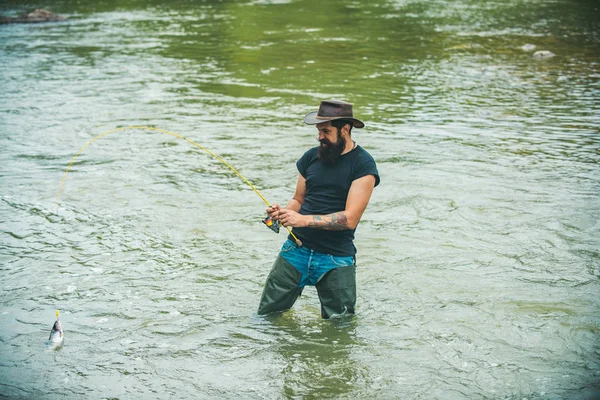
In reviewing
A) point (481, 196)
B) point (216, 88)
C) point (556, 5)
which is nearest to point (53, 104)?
point (216, 88)

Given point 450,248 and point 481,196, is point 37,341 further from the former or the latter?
point 481,196

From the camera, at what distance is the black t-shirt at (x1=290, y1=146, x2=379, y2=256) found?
5.31m

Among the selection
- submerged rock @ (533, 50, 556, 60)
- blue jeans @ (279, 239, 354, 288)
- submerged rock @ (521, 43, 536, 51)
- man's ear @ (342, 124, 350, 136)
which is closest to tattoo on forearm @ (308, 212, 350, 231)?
blue jeans @ (279, 239, 354, 288)

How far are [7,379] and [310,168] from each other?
113 inches

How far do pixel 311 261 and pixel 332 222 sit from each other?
428 millimetres

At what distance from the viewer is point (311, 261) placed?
5480 millimetres

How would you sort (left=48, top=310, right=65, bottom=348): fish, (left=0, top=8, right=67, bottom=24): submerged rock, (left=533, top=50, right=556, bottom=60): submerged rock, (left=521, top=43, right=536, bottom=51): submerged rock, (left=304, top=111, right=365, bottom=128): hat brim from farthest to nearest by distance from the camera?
(left=0, top=8, right=67, bottom=24): submerged rock → (left=521, top=43, right=536, bottom=51): submerged rock → (left=533, top=50, right=556, bottom=60): submerged rock → (left=48, top=310, right=65, bottom=348): fish → (left=304, top=111, right=365, bottom=128): hat brim

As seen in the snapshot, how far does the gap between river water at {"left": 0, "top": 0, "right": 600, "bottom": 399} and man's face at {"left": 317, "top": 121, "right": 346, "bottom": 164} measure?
162 cm

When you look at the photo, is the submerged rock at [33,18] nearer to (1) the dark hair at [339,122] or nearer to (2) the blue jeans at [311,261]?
(2) the blue jeans at [311,261]

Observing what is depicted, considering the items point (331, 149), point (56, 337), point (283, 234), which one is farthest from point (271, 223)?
point (283, 234)

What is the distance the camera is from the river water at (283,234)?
538 centimetres

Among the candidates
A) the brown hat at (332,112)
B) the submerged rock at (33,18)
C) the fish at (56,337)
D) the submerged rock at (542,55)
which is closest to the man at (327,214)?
the brown hat at (332,112)

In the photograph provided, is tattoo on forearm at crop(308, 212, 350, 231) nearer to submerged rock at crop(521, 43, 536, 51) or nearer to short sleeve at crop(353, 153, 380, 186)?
short sleeve at crop(353, 153, 380, 186)

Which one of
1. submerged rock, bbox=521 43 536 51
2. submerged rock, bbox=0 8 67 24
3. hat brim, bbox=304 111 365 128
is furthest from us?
submerged rock, bbox=0 8 67 24
